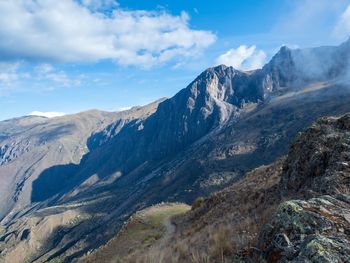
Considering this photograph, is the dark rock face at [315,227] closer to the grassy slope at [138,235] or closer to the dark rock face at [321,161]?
the dark rock face at [321,161]

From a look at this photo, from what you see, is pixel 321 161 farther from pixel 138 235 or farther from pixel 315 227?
pixel 138 235

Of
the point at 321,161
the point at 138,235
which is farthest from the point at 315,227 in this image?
the point at 138,235

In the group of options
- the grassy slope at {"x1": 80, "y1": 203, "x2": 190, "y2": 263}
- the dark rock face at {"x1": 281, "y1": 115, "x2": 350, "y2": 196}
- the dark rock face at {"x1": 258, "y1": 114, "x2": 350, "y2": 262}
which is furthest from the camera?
the grassy slope at {"x1": 80, "y1": 203, "x2": 190, "y2": 263}

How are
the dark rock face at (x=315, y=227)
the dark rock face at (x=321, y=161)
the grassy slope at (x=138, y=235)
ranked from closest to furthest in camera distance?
the dark rock face at (x=315, y=227), the dark rock face at (x=321, y=161), the grassy slope at (x=138, y=235)

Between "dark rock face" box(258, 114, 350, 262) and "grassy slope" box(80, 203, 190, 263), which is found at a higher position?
"dark rock face" box(258, 114, 350, 262)

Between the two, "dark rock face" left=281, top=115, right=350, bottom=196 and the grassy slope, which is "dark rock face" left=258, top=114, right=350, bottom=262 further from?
the grassy slope

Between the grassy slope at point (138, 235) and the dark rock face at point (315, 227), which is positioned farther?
the grassy slope at point (138, 235)

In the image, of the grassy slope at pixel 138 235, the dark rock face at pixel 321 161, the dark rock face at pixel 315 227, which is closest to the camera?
the dark rock face at pixel 315 227

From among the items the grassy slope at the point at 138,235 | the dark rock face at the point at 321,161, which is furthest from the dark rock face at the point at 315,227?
the grassy slope at the point at 138,235

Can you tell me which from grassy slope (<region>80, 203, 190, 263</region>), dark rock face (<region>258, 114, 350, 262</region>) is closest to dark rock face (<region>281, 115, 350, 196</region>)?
dark rock face (<region>258, 114, 350, 262</region>)

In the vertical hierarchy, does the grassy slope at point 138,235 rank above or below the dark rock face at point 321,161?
below

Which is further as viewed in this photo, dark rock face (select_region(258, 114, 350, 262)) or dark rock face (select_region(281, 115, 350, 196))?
dark rock face (select_region(281, 115, 350, 196))

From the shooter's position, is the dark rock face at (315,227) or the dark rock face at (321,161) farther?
the dark rock face at (321,161)

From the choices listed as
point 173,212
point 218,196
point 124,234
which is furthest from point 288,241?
point 173,212
